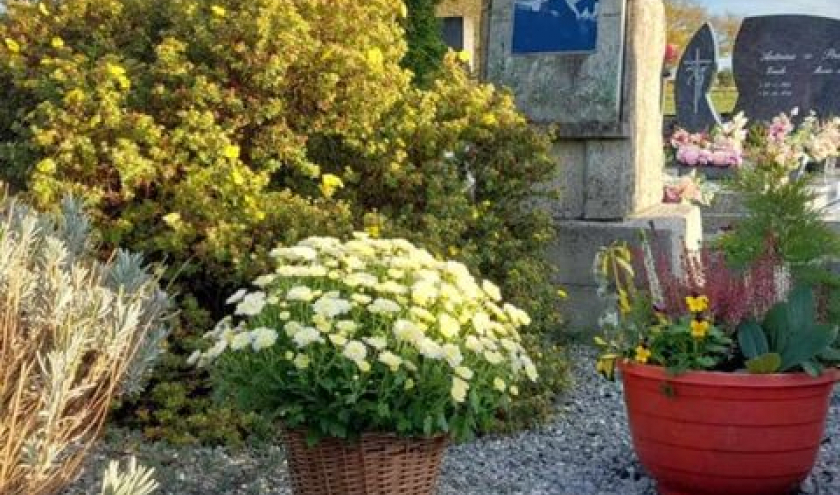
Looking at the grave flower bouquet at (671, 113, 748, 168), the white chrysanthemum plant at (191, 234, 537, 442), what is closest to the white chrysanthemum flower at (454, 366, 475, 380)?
the white chrysanthemum plant at (191, 234, 537, 442)

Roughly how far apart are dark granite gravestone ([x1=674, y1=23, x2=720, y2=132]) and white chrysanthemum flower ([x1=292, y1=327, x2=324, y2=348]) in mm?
13052

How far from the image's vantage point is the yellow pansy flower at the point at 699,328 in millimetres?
3432

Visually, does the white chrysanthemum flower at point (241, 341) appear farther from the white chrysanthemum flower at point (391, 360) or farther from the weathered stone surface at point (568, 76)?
the weathered stone surface at point (568, 76)

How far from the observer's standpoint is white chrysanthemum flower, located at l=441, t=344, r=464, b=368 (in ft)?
9.59

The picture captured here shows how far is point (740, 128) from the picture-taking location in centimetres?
1045

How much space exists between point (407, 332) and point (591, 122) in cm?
365

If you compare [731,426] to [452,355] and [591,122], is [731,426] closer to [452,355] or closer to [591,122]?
[452,355]

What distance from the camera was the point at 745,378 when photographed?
3.36 metres

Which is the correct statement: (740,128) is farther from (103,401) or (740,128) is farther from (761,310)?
(103,401)

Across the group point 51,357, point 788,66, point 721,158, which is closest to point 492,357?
point 51,357

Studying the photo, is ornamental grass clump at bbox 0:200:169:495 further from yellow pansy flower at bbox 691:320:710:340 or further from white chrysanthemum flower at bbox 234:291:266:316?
yellow pansy flower at bbox 691:320:710:340

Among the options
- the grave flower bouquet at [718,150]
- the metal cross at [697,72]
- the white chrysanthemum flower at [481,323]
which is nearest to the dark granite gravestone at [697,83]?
the metal cross at [697,72]

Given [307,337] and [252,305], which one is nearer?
[307,337]

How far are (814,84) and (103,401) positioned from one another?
557 inches
